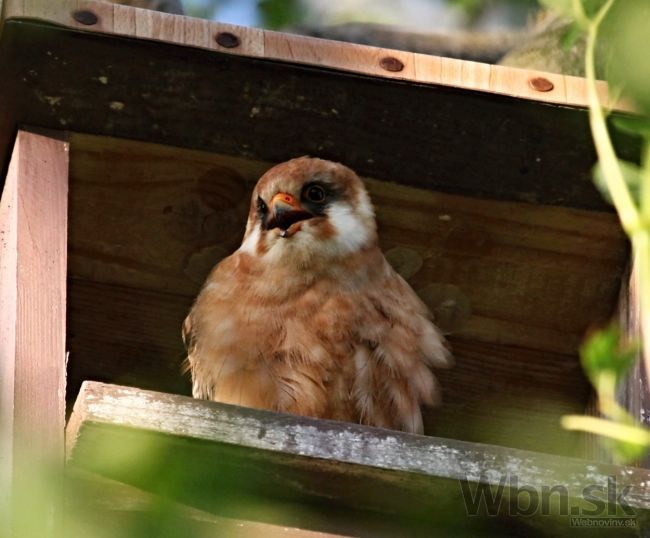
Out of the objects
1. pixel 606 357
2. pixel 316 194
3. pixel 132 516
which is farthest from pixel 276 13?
pixel 606 357

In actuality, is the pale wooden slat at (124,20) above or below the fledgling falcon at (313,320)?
above

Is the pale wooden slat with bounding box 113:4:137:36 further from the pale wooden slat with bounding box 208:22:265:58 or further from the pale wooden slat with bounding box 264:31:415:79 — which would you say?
the pale wooden slat with bounding box 264:31:415:79

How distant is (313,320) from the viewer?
324 centimetres

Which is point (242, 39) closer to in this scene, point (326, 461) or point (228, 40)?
point (228, 40)

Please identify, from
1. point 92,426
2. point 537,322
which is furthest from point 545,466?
point 537,322

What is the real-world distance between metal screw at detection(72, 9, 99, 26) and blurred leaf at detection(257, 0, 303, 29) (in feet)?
5.36

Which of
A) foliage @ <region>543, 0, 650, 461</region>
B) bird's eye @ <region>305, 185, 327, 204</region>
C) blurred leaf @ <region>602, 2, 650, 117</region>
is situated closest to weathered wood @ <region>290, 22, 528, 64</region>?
bird's eye @ <region>305, 185, 327, 204</region>

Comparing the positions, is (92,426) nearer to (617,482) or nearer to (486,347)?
(617,482)

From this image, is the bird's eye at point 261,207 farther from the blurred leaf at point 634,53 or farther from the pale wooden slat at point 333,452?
the blurred leaf at point 634,53

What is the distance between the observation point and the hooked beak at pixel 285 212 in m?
3.45

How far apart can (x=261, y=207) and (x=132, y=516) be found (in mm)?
1928

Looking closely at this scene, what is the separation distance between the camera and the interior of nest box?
3.27 meters

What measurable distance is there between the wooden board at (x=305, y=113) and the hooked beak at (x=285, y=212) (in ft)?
0.75

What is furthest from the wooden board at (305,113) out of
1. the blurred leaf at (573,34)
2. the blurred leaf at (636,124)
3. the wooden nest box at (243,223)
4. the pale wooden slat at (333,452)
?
the blurred leaf at (636,124)
